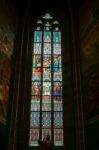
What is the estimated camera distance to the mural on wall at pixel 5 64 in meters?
11.3

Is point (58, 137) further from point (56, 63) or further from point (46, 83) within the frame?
point (56, 63)

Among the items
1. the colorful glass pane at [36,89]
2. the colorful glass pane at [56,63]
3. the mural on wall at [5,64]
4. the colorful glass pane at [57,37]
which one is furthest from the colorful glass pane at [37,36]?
the colorful glass pane at [36,89]

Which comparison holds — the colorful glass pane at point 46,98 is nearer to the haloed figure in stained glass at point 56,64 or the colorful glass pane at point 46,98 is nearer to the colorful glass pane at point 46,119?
the colorful glass pane at point 46,119

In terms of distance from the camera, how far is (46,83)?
13.0m

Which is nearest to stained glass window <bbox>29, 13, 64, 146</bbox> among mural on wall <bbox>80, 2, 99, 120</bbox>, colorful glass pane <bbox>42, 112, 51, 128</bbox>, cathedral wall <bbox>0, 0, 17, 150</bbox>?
colorful glass pane <bbox>42, 112, 51, 128</bbox>

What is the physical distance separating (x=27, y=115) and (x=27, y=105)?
0.47m

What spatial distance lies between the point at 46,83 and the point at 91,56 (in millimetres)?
2408

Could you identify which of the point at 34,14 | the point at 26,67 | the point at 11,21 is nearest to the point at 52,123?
the point at 26,67

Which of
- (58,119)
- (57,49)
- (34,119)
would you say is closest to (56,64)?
(57,49)

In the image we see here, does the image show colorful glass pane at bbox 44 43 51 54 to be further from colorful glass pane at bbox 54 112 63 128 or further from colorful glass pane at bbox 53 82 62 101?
colorful glass pane at bbox 54 112 63 128

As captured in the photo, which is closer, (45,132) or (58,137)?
(58,137)

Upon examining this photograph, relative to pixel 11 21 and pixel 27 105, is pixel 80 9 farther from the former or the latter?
pixel 27 105

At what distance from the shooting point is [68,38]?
1413cm

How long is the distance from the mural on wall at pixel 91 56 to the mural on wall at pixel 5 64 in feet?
10.6
